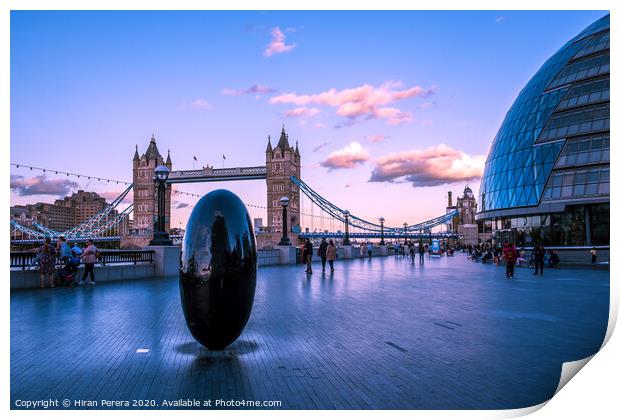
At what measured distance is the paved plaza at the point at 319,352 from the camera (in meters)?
4.48

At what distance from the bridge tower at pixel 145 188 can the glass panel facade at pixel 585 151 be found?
87013mm

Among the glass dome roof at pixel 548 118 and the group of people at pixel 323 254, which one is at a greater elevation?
the glass dome roof at pixel 548 118

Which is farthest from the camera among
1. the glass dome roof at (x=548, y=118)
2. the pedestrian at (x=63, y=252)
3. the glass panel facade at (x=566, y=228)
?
the glass dome roof at (x=548, y=118)

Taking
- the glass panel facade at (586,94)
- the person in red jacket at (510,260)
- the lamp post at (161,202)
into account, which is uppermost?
the glass panel facade at (586,94)

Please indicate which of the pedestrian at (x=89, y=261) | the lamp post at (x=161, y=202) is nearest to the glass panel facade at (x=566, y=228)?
the lamp post at (x=161, y=202)

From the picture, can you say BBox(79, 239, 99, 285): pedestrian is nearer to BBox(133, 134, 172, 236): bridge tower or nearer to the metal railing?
the metal railing

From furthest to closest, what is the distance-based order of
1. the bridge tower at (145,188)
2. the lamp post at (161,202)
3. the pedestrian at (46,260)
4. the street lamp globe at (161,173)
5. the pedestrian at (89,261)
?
the bridge tower at (145,188), the lamp post at (161,202), the street lamp globe at (161,173), the pedestrian at (89,261), the pedestrian at (46,260)

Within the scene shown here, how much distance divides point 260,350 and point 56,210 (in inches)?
3637

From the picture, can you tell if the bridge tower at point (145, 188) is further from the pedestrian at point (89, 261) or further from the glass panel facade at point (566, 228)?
the pedestrian at point (89, 261)

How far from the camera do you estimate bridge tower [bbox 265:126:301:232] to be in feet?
324

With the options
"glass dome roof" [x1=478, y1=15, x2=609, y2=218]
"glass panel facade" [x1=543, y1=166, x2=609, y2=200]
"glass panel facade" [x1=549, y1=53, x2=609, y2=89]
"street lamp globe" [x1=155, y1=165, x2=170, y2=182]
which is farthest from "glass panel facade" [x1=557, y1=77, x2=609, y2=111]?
"street lamp globe" [x1=155, y1=165, x2=170, y2=182]

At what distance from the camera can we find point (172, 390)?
4.52 m
